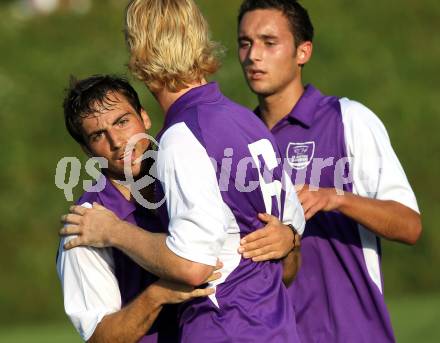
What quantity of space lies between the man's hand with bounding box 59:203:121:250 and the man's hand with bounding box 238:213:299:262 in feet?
1.57

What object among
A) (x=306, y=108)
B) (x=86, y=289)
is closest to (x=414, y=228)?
(x=306, y=108)

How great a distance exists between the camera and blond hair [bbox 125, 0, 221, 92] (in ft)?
12.4

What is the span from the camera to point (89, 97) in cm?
409

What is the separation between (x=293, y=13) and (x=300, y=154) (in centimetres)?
88

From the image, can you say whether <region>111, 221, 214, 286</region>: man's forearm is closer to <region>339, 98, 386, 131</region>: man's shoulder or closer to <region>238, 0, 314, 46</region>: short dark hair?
<region>339, 98, 386, 131</region>: man's shoulder

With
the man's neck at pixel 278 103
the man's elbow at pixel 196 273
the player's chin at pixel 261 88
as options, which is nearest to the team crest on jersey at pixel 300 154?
the man's neck at pixel 278 103

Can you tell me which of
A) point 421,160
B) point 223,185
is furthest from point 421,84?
point 223,185

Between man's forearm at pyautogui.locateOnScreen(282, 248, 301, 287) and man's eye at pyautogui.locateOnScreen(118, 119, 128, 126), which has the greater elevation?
man's eye at pyautogui.locateOnScreen(118, 119, 128, 126)

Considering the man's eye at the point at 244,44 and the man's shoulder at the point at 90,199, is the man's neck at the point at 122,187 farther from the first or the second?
the man's eye at the point at 244,44

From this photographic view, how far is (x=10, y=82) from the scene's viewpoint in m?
16.5

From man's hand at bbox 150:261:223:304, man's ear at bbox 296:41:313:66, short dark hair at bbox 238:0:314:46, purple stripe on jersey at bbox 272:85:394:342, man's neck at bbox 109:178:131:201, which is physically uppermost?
short dark hair at bbox 238:0:314:46

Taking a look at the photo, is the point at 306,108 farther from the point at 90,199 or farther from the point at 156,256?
the point at 156,256

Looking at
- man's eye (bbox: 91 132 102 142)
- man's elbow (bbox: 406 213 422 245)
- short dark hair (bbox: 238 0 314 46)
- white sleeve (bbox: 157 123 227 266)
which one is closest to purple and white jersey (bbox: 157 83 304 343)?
white sleeve (bbox: 157 123 227 266)

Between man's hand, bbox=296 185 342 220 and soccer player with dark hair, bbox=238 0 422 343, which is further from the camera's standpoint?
soccer player with dark hair, bbox=238 0 422 343
